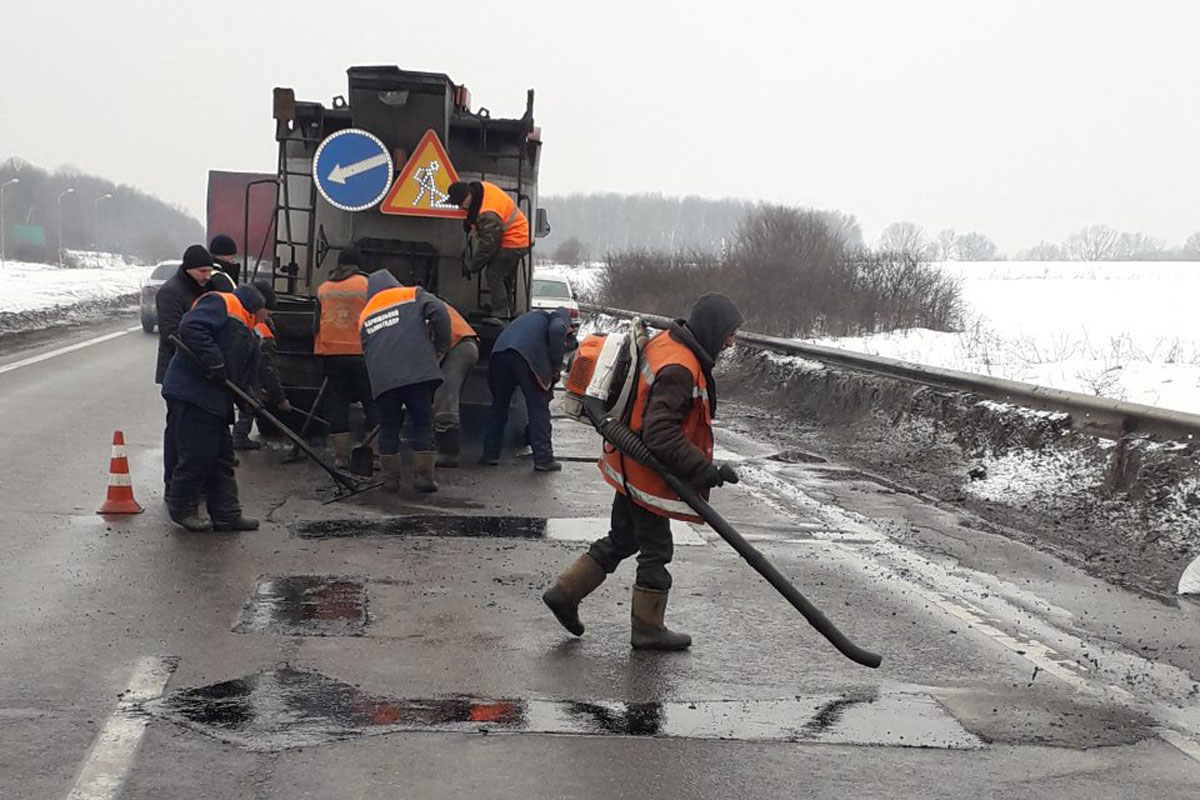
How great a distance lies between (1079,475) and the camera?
32.5 ft

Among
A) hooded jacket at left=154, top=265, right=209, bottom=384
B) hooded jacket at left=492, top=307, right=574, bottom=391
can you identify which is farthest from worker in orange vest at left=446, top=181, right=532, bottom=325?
hooded jacket at left=154, top=265, right=209, bottom=384

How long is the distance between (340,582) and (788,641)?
2.38 metres

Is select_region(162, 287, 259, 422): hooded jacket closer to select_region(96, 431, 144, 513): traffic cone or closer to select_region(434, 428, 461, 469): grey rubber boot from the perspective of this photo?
select_region(96, 431, 144, 513): traffic cone

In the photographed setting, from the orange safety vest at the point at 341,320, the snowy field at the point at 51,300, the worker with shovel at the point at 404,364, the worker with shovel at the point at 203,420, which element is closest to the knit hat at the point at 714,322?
the worker with shovel at the point at 203,420

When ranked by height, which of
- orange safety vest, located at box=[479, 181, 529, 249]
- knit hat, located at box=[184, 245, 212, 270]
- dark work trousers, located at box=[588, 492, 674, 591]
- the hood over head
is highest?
orange safety vest, located at box=[479, 181, 529, 249]

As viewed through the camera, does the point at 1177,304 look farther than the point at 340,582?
Yes

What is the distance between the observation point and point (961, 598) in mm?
6988

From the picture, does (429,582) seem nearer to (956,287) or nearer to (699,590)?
(699,590)

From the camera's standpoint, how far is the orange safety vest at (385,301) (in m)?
9.59

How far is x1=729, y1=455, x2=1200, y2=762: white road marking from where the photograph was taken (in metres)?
5.43

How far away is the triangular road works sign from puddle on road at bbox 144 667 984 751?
721 cm

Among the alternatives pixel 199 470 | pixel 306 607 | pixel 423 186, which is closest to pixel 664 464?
pixel 306 607

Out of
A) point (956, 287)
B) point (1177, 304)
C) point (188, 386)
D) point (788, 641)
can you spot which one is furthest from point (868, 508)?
point (1177, 304)

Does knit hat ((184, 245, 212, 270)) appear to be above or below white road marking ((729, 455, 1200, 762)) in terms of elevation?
above
